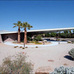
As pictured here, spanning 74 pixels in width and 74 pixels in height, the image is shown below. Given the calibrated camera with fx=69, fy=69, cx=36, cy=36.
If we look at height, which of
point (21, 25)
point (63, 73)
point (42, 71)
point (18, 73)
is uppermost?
point (21, 25)

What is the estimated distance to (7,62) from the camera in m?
3.83

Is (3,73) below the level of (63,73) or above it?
below

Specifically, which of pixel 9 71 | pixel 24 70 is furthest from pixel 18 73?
pixel 9 71

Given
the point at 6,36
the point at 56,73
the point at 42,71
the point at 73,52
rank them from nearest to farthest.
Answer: the point at 56,73, the point at 42,71, the point at 73,52, the point at 6,36

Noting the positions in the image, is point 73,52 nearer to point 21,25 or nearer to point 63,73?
point 63,73

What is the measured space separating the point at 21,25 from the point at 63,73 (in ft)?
70.6

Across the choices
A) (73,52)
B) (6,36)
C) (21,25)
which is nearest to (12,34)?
(6,36)

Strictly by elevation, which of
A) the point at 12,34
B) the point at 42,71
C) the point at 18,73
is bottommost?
the point at 42,71

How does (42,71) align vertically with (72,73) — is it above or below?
below

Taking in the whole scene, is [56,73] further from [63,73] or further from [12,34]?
[12,34]

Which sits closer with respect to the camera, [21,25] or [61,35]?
[21,25]

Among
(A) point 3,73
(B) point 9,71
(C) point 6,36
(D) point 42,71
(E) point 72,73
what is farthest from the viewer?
(C) point 6,36

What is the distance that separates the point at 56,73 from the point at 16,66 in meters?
2.07

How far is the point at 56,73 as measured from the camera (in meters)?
2.71
